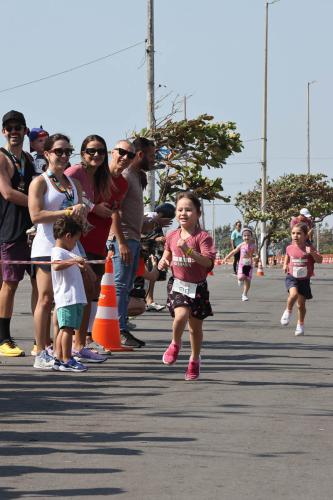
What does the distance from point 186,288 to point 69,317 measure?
946mm

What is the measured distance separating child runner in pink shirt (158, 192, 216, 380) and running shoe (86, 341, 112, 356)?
1595 mm

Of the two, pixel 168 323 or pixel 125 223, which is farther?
pixel 168 323

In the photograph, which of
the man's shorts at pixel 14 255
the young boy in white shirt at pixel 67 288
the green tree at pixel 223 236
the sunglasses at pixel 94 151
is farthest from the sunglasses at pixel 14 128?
the green tree at pixel 223 236

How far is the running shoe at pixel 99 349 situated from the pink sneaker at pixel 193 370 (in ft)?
6.62

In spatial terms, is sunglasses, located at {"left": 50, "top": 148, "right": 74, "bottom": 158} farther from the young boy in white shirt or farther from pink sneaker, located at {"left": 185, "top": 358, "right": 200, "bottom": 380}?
pink sneaker, located at {"left": 185, "top": 358, "right": 200, "bottom": 380}

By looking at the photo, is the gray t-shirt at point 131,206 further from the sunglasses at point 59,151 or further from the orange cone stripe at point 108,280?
the sunglasses at point 59,151

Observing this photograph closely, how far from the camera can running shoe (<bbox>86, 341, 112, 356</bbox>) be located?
1268 centimetres

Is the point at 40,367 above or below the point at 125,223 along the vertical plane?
below

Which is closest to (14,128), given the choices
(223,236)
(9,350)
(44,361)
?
(9,350)

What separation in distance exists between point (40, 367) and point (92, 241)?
5.42 feet

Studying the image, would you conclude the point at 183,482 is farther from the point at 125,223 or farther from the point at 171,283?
the point at 125,223

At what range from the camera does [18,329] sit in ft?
51.5

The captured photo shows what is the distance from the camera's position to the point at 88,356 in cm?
1191

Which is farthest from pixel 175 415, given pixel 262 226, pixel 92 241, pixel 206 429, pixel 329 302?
pixel 262 226
